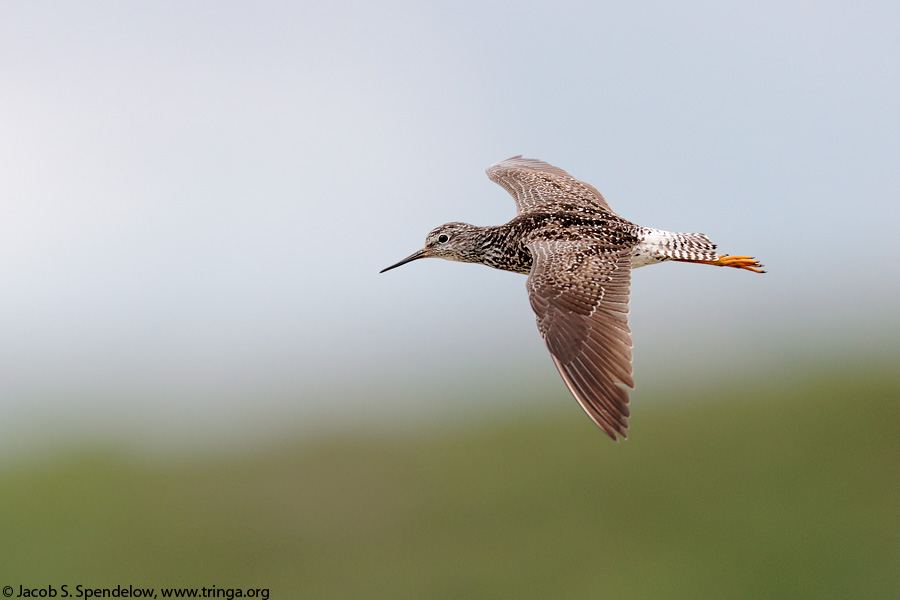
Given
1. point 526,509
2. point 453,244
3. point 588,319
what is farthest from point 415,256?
point 526,509

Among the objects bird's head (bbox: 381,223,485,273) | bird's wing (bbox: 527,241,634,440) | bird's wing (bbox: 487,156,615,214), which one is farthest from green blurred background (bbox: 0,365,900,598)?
bird's wing (bbox: 527,241,634,440)

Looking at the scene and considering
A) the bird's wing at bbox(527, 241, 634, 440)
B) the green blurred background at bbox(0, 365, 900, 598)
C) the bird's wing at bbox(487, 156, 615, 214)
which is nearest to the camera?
the bird's wing at bbox(527, 241, 634, 440)

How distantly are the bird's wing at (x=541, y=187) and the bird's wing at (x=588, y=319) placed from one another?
7.87 feet

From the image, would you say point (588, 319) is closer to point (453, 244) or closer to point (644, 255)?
point (644, 255)

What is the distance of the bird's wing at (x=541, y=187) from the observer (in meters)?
18.5

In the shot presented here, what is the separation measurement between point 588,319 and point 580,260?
1.32m

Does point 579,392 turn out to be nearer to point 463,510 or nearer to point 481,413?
point 463,510

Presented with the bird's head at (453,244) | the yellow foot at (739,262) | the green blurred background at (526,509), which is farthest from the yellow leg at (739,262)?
the green blurred background at (526,509)

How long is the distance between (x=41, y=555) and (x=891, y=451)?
124ft

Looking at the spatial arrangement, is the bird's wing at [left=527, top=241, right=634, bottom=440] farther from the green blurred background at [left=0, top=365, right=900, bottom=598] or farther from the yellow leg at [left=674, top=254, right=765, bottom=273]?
the green blurred background at [left=0, top=365, right=900, bottom=598]

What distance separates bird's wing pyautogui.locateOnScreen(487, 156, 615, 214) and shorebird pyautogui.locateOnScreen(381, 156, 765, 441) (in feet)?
0.08

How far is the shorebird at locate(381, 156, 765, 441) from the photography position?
13.0m

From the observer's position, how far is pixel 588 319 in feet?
46.1

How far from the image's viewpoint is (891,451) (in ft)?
157
